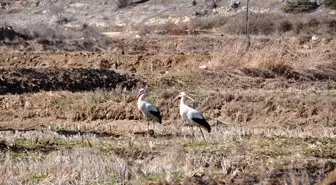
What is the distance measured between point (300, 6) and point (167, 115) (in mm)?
50545

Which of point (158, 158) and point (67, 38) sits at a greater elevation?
point (158, 158)

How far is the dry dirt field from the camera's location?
7566 mm

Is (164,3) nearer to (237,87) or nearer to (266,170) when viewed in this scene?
(237,87)

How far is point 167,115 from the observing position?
19.5 metres

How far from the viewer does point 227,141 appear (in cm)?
1023

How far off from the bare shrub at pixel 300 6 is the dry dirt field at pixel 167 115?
2396 cm

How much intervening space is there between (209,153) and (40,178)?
7.89ft

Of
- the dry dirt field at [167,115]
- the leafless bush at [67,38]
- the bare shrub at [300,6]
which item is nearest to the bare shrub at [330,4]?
the bare shrub at [300,6]

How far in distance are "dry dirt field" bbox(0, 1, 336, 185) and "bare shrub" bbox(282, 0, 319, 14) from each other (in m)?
24.0

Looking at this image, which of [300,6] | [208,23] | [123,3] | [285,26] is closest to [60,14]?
[123,3]

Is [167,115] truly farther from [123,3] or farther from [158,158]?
[123,3]

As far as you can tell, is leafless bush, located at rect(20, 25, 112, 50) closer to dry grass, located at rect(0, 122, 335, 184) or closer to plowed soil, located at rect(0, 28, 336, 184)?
→ plowed soil, located at rect(0, 28, 336, 184)

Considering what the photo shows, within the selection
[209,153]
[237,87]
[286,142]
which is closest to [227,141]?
[286,142]

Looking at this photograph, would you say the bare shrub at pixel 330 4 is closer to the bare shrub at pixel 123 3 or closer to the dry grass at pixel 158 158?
the bare shrub at pixel 123 3
